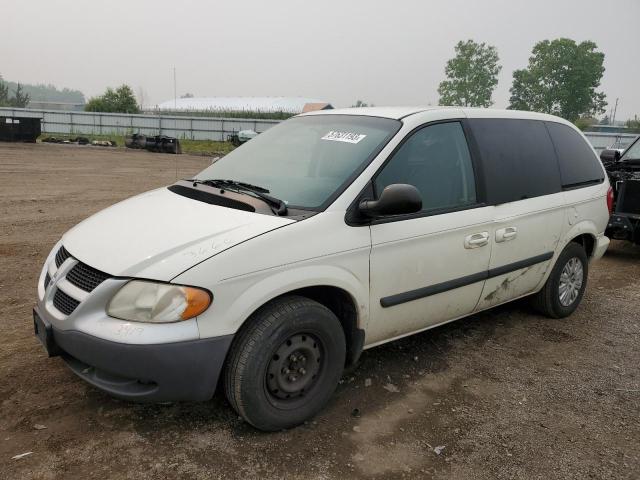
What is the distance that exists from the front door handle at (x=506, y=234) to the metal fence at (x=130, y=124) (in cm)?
3666

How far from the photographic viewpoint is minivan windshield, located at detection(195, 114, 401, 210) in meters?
3.00

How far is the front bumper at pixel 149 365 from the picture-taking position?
2.32 meters

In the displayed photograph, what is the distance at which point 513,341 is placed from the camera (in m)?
4.15

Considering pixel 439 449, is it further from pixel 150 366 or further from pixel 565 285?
pixel 565 285

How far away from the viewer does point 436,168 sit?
11.1 ft

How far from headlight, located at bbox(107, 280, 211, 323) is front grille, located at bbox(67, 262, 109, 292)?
158 millimetres

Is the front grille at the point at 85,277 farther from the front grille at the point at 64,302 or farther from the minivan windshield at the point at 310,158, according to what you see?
the minivan windshield at the point at 310,158

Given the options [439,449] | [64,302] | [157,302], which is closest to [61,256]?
[64,302]

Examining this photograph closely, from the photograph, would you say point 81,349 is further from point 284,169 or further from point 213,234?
point 284,169

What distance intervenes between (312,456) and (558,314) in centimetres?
299

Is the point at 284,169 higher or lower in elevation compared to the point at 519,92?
lower

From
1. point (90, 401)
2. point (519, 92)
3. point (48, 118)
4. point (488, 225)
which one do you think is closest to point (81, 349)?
point (90, 401)

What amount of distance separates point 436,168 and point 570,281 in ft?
6.93

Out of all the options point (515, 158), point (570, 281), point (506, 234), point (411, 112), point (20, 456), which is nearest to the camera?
point (20, 456)
